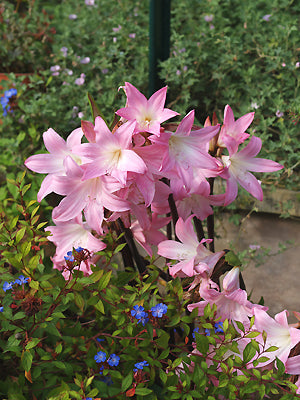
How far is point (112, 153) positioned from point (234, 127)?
0.87 feet

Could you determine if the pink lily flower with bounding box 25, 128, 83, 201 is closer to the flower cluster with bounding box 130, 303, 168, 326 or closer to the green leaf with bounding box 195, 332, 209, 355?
the flower cluster with bounding box 130, 303, 168, 326

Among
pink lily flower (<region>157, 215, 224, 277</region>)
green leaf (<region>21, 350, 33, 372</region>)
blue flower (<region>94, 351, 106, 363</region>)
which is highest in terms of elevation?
pink lily flower (<region>157, 215, 224, 277</region>)

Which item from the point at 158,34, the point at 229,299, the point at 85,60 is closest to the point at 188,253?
the point at 229,299

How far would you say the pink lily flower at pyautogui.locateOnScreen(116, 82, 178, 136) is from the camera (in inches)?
35.4

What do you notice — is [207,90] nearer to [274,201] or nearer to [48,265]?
[274,201]

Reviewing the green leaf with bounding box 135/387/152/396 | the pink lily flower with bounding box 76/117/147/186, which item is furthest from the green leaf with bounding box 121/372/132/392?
the pink lily flower with bounding box 76/117/147/186

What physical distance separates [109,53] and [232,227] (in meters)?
1.29

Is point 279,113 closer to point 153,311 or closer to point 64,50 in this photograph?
point 64,50

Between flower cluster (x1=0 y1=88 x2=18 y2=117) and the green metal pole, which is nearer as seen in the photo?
the green metal pole

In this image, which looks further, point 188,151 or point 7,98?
point 7,98

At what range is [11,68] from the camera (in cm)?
305

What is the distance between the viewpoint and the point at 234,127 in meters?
0.97

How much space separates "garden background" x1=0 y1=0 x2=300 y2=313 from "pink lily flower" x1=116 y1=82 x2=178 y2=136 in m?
1.24

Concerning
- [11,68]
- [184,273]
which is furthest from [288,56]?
[184,273]
